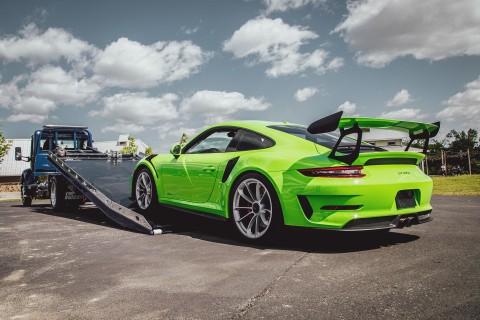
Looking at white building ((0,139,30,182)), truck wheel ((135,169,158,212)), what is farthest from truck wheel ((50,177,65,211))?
white building ((0,139,30,182))

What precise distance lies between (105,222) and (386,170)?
4843 mm

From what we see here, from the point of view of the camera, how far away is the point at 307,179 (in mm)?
3891

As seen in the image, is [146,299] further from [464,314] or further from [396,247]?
[396,247]

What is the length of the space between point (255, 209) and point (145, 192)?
259cm

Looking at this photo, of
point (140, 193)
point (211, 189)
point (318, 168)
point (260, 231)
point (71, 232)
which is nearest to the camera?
point (318, 168)

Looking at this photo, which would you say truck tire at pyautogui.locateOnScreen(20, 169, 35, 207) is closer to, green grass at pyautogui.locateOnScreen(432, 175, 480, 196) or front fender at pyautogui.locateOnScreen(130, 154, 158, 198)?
front fender at pyautogui.locateOnScreen(130, 154, 158, 198)

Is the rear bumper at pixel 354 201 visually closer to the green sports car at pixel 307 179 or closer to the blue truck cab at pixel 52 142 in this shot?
the green sports car at pixel 307 179

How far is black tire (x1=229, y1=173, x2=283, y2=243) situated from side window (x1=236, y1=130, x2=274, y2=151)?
383mm

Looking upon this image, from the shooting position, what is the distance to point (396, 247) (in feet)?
13.3

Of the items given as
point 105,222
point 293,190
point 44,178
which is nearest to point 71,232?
point 105,222

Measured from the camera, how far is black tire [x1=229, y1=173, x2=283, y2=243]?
4.14 metres

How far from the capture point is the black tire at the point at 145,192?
6.08 meters

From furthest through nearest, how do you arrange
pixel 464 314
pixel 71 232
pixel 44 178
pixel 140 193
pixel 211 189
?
pixel 44 178, pixel 140 193, pixel 71 232, pixel 211 189, pixel 464 314

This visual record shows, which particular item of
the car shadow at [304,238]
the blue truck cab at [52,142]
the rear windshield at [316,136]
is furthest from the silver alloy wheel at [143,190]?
the blue truck cab at [52,142]
